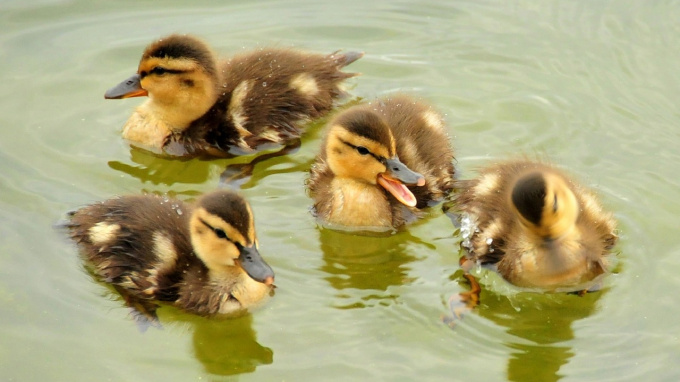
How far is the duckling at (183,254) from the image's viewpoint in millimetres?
4441

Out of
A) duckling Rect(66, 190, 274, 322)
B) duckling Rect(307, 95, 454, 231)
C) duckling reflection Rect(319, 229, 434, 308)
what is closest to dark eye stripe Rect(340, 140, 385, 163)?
duckling Rect(307, 95, 454, 231)

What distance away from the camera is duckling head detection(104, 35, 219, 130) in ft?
18.7

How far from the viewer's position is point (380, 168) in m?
5.12

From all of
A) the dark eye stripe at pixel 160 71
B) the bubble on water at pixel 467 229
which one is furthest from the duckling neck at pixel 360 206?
the dark eye stripe at pixel 160 71

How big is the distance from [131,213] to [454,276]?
1.49 m

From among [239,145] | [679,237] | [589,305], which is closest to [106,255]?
[239,145]

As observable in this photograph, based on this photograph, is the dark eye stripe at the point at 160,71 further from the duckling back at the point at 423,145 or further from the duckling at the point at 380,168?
the duckling back at the point at 423,145

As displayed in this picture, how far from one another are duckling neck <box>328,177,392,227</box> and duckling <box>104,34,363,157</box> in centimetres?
76

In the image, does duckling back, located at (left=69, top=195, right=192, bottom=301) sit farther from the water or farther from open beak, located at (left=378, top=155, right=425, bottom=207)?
open beak, located at (left=378, top=155, right=425, bottom=207)

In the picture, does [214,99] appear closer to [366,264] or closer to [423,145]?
[423,145]

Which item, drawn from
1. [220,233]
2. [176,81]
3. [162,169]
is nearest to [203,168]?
[162,169]

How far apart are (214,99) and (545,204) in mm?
2202

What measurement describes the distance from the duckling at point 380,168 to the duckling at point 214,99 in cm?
48

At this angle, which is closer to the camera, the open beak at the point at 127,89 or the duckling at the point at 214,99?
the duckling at the point at 214,99
